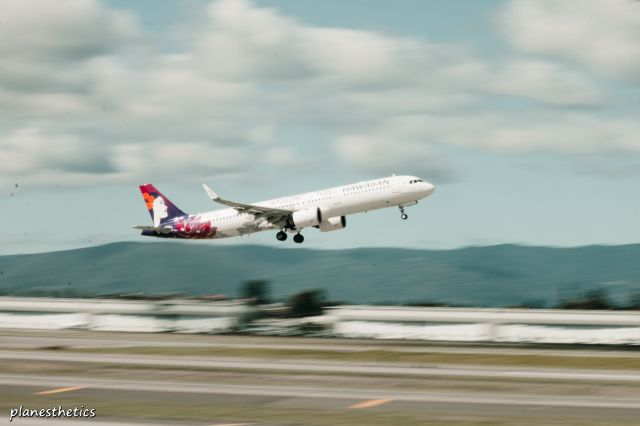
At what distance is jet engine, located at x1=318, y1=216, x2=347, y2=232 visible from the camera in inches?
2872

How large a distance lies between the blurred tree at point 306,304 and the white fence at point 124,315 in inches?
129

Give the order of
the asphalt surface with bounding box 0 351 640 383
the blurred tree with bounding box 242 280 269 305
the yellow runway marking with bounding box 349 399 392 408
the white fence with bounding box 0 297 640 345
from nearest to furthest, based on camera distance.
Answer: the yellow runway marking with bounding box 349 399 392 408, the asphalt surface with bounding box 0 351 640 383, the white fence with bounding box 0 297 640 345, the blurred tree with bounding box 242 280 269 305

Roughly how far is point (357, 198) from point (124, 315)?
2078 centimetres

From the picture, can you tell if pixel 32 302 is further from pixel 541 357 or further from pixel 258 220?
pixel 541 357

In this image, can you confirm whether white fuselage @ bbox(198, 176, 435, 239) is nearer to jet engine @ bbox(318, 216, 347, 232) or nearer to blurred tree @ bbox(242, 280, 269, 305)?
jet engine @ bbox(318, 216, 347, 232)

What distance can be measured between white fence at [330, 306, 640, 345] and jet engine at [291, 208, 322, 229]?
20.7 metres

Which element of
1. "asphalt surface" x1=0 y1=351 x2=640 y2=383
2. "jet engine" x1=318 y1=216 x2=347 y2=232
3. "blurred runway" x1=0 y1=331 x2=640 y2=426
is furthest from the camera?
"jet engine" x1=318 y1=216 x2=347 y2=232

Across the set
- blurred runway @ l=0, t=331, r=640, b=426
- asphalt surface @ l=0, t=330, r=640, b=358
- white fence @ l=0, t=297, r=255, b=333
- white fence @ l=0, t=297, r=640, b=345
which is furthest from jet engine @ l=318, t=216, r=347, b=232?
blurred runway @ l=0, t=331, r=640, b=426

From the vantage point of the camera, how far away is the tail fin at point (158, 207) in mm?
84812

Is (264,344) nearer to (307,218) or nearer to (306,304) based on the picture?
(306,304)

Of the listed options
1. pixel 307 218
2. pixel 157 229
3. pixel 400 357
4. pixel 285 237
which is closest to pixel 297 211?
pixel 307 218

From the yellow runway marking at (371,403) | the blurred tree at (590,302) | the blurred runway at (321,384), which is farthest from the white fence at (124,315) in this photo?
the blurred tree at (590,302)

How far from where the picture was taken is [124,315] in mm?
54844

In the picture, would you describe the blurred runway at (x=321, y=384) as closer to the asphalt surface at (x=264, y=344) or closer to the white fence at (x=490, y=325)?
the asphalt surface at (x=264, y=344)
